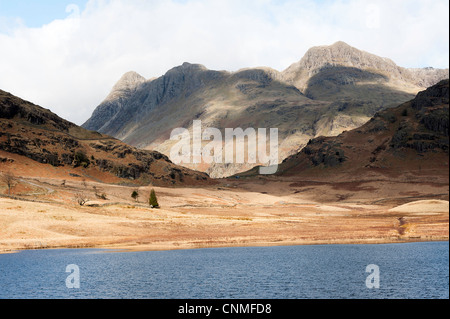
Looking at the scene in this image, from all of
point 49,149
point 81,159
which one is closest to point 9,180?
point 49,149

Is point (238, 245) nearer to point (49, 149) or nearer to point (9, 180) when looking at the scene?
point (9, 180)

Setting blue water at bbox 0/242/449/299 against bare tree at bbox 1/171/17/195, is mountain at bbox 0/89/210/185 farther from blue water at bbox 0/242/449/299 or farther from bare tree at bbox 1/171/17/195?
blue water at bbox 0/242/449/299

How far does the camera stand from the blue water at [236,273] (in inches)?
1577

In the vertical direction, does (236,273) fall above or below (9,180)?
below

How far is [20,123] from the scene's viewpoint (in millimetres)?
191625

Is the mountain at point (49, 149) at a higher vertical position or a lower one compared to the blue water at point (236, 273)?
higher

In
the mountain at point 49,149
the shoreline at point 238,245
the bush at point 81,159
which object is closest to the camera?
the shoreline at point 238,245

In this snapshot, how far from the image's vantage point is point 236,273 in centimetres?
4934

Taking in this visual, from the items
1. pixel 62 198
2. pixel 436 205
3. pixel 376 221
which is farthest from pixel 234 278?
pixel 436 205

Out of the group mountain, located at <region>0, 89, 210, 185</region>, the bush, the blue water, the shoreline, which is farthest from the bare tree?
the blue water

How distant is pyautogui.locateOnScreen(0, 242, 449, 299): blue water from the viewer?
131 feet

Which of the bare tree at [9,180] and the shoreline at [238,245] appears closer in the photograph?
the shoreline at [238,245]

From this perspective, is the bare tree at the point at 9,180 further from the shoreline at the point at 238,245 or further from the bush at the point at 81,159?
the shoreline at the point at 238,245

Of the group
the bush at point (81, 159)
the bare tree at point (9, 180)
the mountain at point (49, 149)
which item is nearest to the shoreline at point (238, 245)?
the bare tree at point (9, 180)
